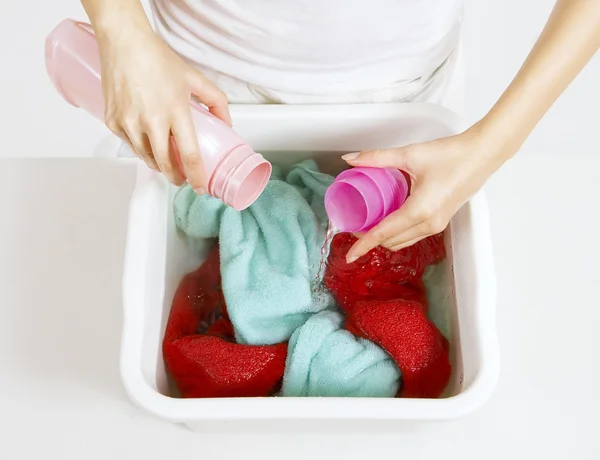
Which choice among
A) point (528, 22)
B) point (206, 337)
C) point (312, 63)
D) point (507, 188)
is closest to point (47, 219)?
point (206, 337)

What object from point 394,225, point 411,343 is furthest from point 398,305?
point 394,225

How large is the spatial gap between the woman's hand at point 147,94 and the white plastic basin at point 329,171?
0.14 metres

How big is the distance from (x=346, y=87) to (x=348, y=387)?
12.3 inches

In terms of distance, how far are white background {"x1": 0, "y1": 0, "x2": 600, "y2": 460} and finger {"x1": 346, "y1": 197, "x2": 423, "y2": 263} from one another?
0.20 metres

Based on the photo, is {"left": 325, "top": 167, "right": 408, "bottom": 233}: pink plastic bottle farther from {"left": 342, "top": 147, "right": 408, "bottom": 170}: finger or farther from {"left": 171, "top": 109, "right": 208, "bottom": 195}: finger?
{"left": 171, "top": 109, "right": 208, "bottom": 195}: finger

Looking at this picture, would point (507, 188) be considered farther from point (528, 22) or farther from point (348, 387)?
point (528, 22)

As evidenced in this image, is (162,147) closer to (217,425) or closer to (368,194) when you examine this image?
(368,194)

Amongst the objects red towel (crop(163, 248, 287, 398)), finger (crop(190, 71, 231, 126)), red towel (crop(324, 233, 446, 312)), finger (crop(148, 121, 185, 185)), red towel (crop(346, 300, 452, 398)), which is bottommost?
red towel (crop(163, 248, 287, 398))

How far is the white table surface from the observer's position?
781mm

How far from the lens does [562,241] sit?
2.95 ft

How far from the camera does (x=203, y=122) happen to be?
0.63 metres

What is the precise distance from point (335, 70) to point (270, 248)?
0.21 m

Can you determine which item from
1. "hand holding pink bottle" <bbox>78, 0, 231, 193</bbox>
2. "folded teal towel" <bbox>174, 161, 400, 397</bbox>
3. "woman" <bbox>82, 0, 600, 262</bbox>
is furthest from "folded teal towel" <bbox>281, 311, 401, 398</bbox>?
"hand holding pink bottle" <bbox>78, 0, 231, 193</bbox>

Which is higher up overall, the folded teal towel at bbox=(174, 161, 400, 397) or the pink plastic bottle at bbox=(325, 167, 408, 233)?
the pink plastic bottle at bbox=(325, 167, 408, 233)
